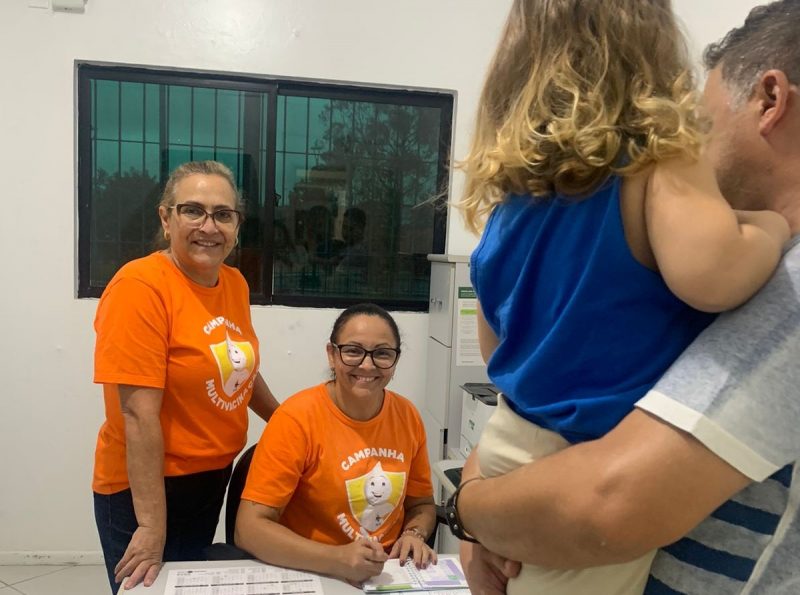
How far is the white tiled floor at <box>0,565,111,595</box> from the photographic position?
2.77m

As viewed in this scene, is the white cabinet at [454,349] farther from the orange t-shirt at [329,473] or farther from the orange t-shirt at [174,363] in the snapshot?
the orange t-shirt at [174,363]

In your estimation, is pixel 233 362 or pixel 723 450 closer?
pixel 723 450

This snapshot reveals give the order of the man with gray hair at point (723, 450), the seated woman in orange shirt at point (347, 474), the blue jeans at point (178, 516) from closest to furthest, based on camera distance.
Result: the man with gray hair at point (723, 450)
the seated woman in orange shirt at point (347, 474)
the blue jeans at point (178, 516)

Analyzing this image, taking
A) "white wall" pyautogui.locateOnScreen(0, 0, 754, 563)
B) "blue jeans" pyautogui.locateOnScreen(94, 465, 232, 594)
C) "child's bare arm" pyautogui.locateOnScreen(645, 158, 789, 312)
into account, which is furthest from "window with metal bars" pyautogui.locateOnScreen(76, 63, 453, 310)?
"child's bare arm" pyautogui.locateOnScreen(645, 158, 789, 312)

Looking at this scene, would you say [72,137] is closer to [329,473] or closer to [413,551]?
[329,473]

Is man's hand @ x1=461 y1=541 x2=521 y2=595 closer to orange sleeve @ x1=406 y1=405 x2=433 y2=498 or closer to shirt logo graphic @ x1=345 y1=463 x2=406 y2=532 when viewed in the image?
shirt logo graphic @ x1=345 y1=463 x2=406 y2=532

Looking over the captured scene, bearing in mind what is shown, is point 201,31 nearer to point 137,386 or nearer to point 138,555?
point 137,386

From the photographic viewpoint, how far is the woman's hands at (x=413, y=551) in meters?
1.54

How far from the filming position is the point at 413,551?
1582 millimetres

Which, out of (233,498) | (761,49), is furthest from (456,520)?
(233,498)

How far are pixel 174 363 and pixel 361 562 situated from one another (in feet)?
2.36

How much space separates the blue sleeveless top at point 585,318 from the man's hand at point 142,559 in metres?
1.08

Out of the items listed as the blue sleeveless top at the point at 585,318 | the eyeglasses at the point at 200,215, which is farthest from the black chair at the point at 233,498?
the blue sleeveless top at the point at 585,318

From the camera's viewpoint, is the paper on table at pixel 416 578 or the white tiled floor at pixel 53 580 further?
the white tiled floor at pixel 53 580
